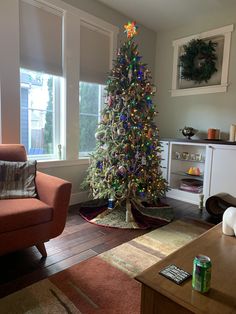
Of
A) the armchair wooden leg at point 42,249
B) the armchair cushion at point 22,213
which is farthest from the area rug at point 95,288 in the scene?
the armchair cushion at point 22,213

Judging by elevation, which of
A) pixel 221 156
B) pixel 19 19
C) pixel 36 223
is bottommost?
pixel 36 223

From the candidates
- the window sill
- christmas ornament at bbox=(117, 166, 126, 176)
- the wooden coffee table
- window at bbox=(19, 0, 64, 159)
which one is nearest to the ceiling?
window at bbox=(19, 0, 64, 159)

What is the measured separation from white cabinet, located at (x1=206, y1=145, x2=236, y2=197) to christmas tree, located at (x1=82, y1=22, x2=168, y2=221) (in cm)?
89

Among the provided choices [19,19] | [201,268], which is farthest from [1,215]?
[19,19]

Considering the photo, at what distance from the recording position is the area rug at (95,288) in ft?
4.63

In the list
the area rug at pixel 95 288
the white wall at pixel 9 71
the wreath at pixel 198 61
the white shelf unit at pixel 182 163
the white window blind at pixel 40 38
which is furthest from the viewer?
the white shelf unit at pixel 182 163

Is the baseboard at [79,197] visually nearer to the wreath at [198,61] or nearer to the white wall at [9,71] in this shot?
the white wall at [9,71]

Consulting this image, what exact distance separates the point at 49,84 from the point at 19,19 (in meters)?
0.77

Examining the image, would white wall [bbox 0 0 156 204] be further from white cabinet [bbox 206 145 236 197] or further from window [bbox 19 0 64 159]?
white cabinet [bbox 206 145 236 197]

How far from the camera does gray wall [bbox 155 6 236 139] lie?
3491 mm

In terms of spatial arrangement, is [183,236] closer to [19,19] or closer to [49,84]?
[49,84]

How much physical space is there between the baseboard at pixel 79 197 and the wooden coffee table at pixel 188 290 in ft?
7.54

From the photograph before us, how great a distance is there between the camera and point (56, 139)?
3176 mm

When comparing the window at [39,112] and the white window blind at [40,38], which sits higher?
the white window blind at [40,38]
